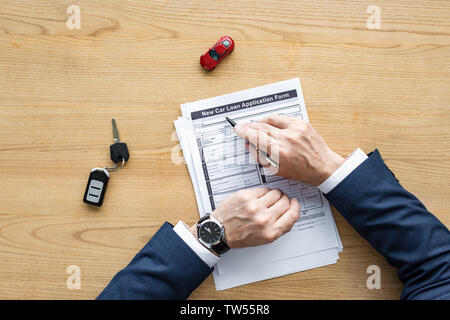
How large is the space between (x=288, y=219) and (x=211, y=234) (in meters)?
0.19

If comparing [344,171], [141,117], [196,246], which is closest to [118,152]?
[141,117]

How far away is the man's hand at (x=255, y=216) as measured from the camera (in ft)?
2.93

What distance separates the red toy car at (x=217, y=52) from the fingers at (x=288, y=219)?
419mm

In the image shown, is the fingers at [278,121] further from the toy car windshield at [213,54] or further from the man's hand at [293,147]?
the toy car windshield at [213,54]

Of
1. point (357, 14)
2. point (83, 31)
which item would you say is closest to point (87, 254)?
point (83, 31)

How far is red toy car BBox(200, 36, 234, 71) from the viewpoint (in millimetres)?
952

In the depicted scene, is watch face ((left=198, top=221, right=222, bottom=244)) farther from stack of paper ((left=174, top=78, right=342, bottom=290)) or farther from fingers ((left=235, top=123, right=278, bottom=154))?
fingers ((left=235, top=123, right=278, bottom=154))

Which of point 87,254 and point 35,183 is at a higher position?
point 35,183

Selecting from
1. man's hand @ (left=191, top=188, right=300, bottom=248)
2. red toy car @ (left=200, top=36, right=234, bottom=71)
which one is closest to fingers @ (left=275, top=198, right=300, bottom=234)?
man's hand @ (left=191, top=188, right=300, bottom=248)

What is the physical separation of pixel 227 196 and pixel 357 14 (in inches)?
23.6
